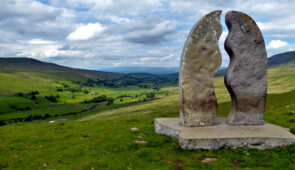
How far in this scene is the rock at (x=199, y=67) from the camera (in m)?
19.6

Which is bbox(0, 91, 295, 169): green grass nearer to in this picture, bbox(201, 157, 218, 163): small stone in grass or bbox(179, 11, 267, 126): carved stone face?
bbox(201, 157, 218, 163): small stone in grass

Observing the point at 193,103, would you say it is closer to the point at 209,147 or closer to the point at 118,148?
the point at 209,147

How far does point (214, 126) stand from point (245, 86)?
4.67 metres

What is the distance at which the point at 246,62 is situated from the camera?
19.6 meters

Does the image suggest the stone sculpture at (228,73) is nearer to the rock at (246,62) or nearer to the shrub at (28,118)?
the rock at (246,62)

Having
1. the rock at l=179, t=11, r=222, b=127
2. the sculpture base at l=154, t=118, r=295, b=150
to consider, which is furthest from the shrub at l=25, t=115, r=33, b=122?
the sculpture base at l=154, t=118, r=295, b=150

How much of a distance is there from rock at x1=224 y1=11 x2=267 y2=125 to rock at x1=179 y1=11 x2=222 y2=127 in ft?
4.54

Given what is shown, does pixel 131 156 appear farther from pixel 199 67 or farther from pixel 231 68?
pixel 231 68

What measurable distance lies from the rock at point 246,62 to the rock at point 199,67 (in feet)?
4.54

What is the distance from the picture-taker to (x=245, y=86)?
19.7 meters

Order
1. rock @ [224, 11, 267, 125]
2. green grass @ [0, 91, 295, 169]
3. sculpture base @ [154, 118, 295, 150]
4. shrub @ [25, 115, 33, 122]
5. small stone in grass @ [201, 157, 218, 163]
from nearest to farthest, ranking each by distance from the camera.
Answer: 1. green grass @ [0, 91, 295, 169]
2. small stone in grass @ [201, 157, 218, 163]
3. sculpture base @ [154, 118, 295, 150]
4. rock @ [224, 11, 267, 125]
5. shrub @ [25, 115, 33, 122]

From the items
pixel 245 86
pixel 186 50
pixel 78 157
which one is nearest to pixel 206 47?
pixel 186 50

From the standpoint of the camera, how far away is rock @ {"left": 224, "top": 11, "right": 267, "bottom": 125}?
19.5 meters

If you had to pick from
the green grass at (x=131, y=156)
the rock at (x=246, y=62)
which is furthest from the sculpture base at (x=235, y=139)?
the rock at (x=246, y=62)
